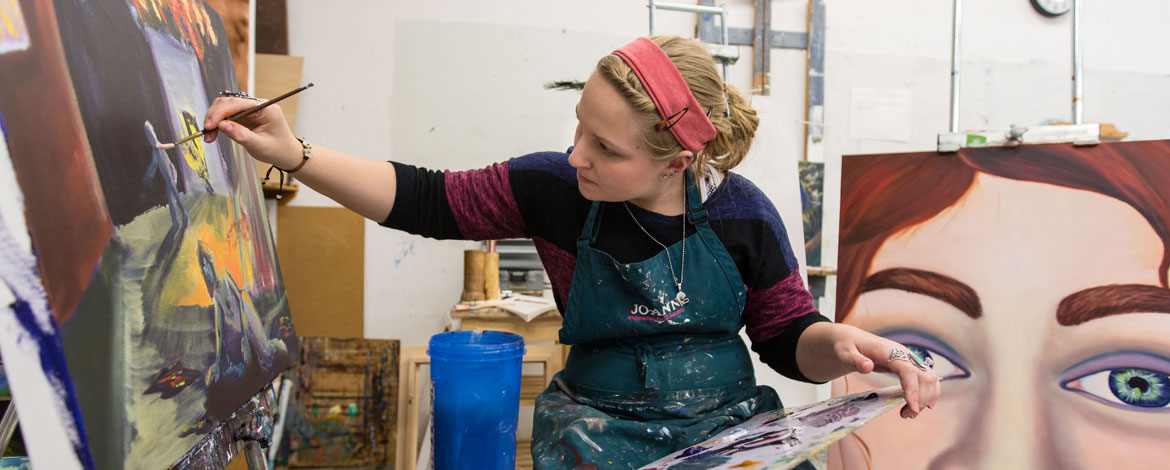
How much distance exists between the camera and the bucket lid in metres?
1.64

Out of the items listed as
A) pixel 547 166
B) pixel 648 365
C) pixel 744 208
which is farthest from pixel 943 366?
pixel 547 166

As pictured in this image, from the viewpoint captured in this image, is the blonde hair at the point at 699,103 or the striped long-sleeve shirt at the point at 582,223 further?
the striped long-sleeve shirt at the point at 582,223

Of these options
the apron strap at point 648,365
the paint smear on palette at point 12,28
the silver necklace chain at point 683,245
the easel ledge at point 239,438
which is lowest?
the easel ledge at point 239,438

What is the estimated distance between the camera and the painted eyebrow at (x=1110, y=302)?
1.35 metres

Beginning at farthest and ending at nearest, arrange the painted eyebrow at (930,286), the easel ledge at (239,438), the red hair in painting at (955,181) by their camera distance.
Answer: the painted eyebrow at (930,286) < the red hair in painting at (955,181) < the easel ledge at (239,438)

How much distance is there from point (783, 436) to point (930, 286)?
79 cm

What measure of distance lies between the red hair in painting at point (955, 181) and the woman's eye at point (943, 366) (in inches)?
7.5

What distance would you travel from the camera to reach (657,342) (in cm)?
122

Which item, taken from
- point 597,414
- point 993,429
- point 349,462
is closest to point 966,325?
point 993,429

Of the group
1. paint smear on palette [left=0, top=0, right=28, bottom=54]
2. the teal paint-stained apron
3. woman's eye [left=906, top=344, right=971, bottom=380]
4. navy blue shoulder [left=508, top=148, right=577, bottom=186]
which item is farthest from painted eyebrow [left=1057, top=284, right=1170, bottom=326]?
paint smear on palette [left=0, top=0, right=28, bottom=54]

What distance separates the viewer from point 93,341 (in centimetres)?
66

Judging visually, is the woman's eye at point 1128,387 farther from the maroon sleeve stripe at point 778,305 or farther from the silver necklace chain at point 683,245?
the silver necklace chain at point 683,245

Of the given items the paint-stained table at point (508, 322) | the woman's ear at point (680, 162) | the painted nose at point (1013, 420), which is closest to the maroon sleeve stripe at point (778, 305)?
the woman's ear at point (680, 162)

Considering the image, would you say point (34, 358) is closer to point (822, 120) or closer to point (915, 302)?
point (915, 302)
